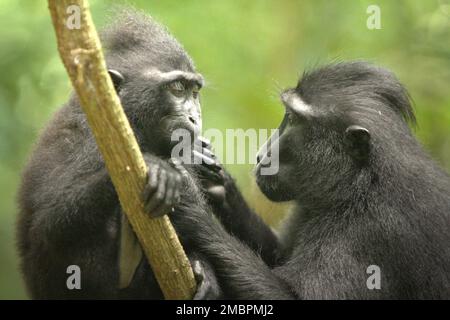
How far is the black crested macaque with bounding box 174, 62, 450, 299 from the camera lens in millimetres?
5863

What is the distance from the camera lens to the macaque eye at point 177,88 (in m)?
6.79

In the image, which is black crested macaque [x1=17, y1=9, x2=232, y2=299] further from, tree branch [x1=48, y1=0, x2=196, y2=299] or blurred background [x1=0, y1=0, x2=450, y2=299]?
blurred background [x1=0, y1=0, x2=450, y2=299]

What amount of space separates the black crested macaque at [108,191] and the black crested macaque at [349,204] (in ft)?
1.52

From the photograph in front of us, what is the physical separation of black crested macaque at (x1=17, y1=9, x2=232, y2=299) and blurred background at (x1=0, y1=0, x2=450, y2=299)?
2.50 m

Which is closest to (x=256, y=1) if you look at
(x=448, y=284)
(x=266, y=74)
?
(x=266, y=74)

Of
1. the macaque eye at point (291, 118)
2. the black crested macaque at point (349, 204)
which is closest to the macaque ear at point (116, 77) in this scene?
the black crested macaque at point (349, 204)

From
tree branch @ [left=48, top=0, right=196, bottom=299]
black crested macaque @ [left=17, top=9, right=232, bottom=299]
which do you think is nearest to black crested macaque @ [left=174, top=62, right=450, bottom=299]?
black crested macaque @ [left=17, top=9, right=232, bottom=299]

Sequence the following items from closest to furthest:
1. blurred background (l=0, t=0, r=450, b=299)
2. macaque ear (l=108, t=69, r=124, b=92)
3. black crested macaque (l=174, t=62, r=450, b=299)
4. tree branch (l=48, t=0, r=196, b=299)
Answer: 1. tree branch (l=48, t=0, r=196, b=299)
2. black crested macaque (l=174, t=62, r=450, b=299)
3. macaque ear (l=108, t=69, r=124, b=92)
4. blurred background (l=0, t=0, r=450, b=299)

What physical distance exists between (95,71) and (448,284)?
3529 mm

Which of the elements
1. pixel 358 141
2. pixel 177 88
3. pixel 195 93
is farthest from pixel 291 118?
pixel 177 88

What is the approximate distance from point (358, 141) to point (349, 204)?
0.56 m

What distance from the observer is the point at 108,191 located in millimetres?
5703
